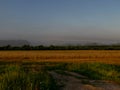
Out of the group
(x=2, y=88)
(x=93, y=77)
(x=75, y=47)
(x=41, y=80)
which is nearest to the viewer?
(x=2, y=88)

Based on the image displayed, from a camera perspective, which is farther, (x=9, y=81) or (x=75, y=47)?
(x=75, y=47)

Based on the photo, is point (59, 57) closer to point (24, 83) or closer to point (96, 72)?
point (96, 72)

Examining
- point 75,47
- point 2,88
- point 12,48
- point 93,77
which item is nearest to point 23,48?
point 12,48

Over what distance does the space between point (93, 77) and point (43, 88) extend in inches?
257

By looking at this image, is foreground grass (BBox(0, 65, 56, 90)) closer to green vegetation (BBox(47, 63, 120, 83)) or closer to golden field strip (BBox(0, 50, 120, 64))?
green vegetation (BBox(47, 63, 120, 83))

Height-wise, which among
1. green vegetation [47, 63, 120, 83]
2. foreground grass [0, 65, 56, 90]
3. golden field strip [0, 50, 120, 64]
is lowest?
golden field strip [0, 50, 120, 64]

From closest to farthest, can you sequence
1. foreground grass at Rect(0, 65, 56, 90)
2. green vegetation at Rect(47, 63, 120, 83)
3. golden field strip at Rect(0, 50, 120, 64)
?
foreground grass at Rect(0, 65, 56, 90)
green vegetation at Rect(47, 63, 120, 83)
golden field strip at Rect(0, 50, 120, 64)

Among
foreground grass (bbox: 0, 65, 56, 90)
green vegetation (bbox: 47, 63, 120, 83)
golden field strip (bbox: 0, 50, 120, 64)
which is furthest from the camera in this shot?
golden field strip (bbox: 0, 50, 120, 64)

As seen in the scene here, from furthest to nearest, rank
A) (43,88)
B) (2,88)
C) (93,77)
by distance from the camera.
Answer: (93,77), (43,88), (2,88)

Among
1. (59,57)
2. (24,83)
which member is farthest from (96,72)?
(59,57)

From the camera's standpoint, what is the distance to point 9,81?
505 inches

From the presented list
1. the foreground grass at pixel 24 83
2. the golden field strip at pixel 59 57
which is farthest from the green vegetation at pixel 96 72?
the golden field strip at pixel 59 57

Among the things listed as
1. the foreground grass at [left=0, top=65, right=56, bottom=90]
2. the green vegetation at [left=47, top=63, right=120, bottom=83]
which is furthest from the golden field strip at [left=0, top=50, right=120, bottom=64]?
the foreground grass at [left=0, top=65, right=56, bottom=90]

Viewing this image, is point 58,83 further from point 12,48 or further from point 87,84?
point 12,48
